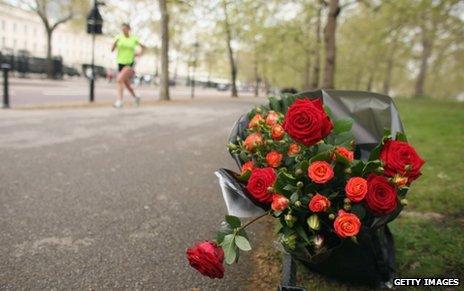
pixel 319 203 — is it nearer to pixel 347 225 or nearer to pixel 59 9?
pixel 347 225

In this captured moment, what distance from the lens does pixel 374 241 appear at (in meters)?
2.26

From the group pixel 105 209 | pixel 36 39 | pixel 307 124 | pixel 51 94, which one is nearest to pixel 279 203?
pixel 307 124

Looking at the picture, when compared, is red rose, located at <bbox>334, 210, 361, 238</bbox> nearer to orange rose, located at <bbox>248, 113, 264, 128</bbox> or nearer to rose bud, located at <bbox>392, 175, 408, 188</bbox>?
rose bud, located at <bbox>392, 175, 408, 188</bbox>

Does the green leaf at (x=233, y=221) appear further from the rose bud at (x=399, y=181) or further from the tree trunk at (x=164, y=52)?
the tree trunk at (x=164, y=52)

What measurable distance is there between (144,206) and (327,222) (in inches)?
86.4

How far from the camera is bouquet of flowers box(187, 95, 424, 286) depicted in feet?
5.90

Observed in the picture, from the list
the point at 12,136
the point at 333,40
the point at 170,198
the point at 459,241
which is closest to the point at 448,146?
the point at 459,241

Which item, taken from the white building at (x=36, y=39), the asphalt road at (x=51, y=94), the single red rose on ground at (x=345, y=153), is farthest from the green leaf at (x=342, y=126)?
the white building at (x=36, y=39)

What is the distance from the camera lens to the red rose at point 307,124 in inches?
72.2

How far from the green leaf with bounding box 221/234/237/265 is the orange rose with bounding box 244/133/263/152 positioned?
497 mm

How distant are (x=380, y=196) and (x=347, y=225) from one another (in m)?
0.20

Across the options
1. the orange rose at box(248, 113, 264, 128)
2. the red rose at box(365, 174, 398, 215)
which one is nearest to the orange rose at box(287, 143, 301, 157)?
the orange rose at box(248, 113, 264, 128)

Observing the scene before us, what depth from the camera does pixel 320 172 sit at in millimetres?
1806

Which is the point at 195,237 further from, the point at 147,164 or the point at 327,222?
the point at 147,164
